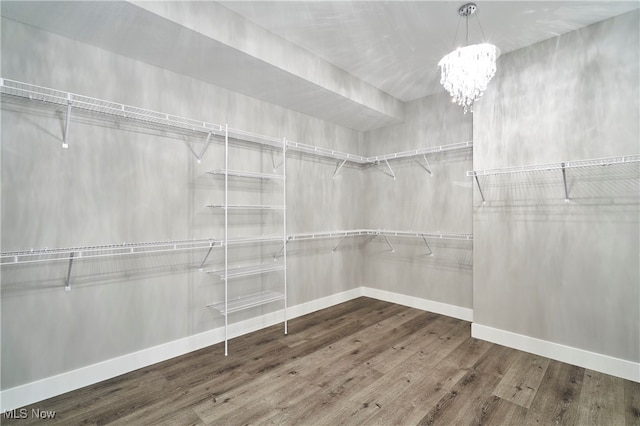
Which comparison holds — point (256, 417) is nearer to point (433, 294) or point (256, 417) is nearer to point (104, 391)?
point (104, 391)

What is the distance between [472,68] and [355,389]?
2374 millimetres

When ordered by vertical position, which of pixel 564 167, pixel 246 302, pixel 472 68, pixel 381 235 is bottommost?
pixel 246 302

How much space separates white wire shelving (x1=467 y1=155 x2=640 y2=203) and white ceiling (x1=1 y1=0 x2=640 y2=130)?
3.71 feet

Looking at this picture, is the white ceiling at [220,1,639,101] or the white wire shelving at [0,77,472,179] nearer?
the white wire shelving at [0,77,472,179]

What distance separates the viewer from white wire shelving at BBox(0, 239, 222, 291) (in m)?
1.89

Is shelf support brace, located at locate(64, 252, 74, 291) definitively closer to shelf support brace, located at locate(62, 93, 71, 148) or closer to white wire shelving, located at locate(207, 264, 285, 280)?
shelf support brace, located at locate(62, 93, 71, 148)

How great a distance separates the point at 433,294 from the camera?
3.72m

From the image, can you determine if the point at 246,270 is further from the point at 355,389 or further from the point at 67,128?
the point at 67,128

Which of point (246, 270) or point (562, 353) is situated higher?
point (246, 270)

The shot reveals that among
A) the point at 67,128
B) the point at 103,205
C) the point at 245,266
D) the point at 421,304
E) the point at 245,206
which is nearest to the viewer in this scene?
the point at 67,128

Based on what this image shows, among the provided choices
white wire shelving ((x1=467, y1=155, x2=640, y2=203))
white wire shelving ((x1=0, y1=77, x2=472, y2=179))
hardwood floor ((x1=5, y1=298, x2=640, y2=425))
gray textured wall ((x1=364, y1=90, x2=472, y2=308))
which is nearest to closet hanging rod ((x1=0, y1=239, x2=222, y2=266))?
white wire shelving ((x1=0, y1=77, x2=472, y2=179))

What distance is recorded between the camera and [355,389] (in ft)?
6.97

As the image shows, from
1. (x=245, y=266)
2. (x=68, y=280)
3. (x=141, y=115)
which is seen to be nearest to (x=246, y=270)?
(x=245, y=266)

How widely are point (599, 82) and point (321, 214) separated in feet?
9.52
